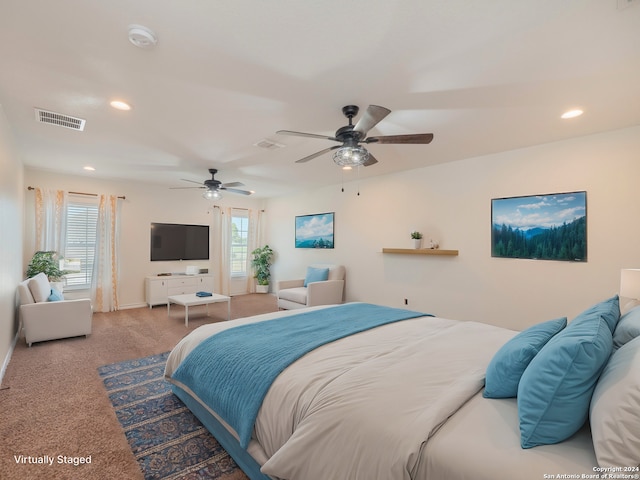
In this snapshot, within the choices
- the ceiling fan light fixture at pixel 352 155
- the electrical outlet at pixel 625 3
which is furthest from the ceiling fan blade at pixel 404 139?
the electrical outlet at pixel 625 3

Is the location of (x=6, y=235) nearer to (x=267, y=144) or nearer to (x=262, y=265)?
(x=267, y=144)

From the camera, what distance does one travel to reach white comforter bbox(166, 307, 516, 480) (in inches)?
44.9

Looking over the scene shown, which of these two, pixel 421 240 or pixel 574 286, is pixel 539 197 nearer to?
pixel 574 286

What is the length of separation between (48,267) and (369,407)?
5.64 m

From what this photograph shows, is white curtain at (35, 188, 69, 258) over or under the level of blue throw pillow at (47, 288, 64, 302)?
over

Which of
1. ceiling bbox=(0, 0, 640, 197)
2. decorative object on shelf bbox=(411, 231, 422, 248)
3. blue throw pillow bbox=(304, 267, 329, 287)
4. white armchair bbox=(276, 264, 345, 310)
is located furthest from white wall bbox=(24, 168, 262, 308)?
decorative object on shelf bbox=(411, 231, 422, 248)

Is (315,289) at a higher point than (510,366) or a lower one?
lower

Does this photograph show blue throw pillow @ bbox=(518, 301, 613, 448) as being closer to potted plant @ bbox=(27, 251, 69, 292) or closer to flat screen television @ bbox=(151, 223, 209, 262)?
potted plant @ bbox=(27, 251, 69, 292)

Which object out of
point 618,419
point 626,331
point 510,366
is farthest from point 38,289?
point 626,331

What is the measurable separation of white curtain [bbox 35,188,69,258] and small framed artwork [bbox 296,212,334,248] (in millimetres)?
4393

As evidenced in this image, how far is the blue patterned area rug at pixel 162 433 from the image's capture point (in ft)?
5.72

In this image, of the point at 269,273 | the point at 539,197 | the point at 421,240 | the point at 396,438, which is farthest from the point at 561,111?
the point at 269,273

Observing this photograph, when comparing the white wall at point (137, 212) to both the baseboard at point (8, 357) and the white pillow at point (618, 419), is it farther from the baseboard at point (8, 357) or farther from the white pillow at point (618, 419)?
the white pillow at point (618, 419)

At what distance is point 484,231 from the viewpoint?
4234 millimetres
